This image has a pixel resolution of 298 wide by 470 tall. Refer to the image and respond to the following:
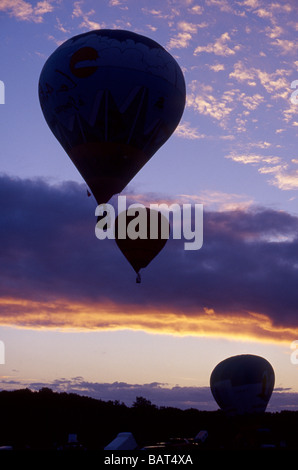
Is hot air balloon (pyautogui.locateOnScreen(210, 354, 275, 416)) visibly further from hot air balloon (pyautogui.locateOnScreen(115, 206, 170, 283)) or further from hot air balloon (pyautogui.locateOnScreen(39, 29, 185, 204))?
hot air balloon (pyautogui.locateOnScreen(39, 29, 185, 204))

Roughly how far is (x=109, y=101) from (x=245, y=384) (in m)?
20.8

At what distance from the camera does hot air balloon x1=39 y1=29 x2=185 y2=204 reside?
27703 mm

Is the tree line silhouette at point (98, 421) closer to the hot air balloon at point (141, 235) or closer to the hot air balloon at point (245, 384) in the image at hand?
the hot air balloon at point (245, 384)

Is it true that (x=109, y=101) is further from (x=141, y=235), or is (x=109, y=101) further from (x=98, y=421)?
(x=98, y=421)

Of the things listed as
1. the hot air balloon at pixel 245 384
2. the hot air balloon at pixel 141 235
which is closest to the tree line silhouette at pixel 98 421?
the hot air balloon at pixel 245 384

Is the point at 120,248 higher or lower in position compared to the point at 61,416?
higher

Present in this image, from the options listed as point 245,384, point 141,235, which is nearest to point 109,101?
point 141,235

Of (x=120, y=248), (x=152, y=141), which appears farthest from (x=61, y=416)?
(x=152, y=141)

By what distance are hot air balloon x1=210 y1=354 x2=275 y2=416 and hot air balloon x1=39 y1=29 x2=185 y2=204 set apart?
55.2ft

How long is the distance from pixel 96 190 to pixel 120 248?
14.2 feet
